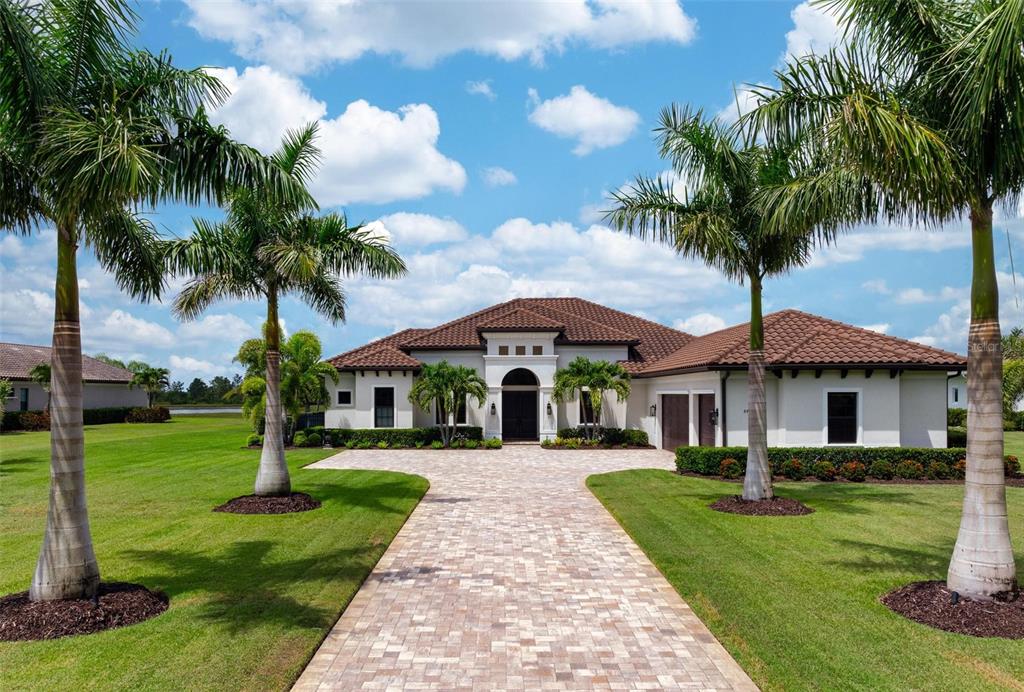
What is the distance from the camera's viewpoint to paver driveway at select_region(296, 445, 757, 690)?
5973 mm

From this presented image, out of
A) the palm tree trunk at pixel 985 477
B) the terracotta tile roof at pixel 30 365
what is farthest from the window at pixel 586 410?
the terracotta tile roof at pixel 30 365

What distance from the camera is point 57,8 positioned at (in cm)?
707

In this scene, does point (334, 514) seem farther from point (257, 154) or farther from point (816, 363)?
point (816, 363)

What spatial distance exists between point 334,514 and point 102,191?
27.1 ft

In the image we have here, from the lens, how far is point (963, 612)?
7.16 m

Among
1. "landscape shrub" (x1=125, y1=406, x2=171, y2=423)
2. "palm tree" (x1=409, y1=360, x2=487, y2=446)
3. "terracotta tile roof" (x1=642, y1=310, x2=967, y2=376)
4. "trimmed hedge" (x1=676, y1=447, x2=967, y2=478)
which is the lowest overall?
"landscape shrub" (x1=125, y1=406, x2=171, y2=423)

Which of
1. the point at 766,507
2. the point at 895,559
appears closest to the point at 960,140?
the point at 895,559

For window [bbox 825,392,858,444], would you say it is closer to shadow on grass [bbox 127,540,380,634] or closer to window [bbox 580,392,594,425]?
window [bbox 580,392,594,425]

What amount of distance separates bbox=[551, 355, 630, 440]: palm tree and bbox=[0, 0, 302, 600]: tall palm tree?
64.2 ft

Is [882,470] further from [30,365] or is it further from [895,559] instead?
[30,365]

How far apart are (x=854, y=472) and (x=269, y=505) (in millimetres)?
14739

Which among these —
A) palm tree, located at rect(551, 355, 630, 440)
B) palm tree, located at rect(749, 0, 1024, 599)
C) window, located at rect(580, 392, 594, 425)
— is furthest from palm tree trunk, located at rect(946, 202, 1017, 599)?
window, located at rect(580, 392, 594, 425)

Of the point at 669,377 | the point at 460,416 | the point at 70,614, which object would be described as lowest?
the point at 70,614

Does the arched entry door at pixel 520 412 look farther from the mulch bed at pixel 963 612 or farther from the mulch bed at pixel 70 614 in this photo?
the mulch bed at pixel 70 614
